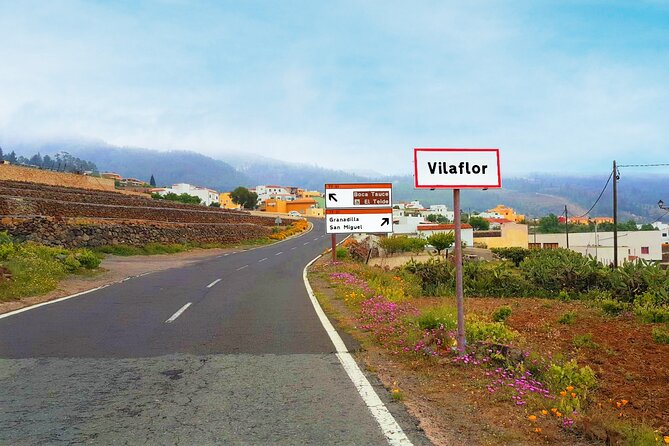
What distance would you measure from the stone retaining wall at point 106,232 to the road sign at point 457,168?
2900 cm

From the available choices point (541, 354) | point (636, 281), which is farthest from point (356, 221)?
point (541, 354)

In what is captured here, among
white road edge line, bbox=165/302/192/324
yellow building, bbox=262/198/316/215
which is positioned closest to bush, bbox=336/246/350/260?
white road edge line, bbox=165/302/192/324

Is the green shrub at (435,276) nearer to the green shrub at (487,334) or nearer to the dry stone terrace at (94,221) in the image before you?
the green shrub at (487,334)

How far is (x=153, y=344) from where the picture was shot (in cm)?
807

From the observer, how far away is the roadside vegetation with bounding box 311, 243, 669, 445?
15.7ft

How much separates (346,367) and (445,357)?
4.27 ft

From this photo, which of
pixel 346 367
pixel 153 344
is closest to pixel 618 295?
pixel 346 367

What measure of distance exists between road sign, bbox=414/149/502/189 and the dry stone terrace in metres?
29.3

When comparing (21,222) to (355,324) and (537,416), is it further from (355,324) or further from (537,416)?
(537,416)

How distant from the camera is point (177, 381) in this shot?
6.02 metres

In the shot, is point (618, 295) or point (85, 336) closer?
point (85, 336)

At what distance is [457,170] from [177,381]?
4.15 m

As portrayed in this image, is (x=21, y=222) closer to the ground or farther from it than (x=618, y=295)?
farther from it

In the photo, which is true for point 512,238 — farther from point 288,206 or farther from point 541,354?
point 288,206
